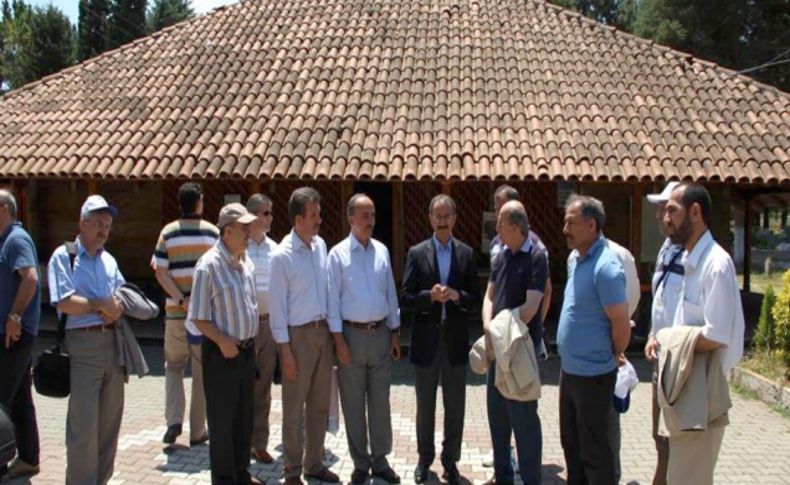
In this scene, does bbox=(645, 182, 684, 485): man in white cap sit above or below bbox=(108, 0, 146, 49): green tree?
below

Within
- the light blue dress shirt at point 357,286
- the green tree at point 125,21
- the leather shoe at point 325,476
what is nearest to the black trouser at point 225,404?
the leather shoe at point 325,476

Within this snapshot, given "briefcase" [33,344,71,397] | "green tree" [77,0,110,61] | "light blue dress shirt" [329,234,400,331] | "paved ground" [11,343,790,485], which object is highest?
"green tree" [77,0,110,61]

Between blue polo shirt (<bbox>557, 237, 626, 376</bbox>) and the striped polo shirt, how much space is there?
8.95 ft

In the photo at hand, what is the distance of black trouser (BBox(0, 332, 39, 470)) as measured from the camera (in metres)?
4.26

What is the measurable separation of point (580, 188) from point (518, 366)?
19.8 feet

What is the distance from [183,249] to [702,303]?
3547 millimetres

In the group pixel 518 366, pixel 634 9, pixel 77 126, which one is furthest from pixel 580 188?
pixel 634 9

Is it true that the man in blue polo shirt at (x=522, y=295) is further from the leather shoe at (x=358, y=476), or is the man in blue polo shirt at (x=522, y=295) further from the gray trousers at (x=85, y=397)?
the gray trousers at (x=85, y=397)

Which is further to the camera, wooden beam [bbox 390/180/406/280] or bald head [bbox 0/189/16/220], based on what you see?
wooden beam [bbox 390/180/406/280]

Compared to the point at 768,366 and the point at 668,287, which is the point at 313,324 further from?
the point at 768,366

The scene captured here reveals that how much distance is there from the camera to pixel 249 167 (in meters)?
8.73

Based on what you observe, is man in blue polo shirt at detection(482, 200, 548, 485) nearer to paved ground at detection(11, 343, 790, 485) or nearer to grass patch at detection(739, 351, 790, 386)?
paved ground at detection(11, 343, 790, 485)

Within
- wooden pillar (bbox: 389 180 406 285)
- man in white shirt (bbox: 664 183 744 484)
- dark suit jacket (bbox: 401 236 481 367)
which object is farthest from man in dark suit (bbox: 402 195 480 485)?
wooden pillar (bbox: 389 180 406 285)

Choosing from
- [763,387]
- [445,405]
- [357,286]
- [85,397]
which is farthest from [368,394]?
[763,387]
